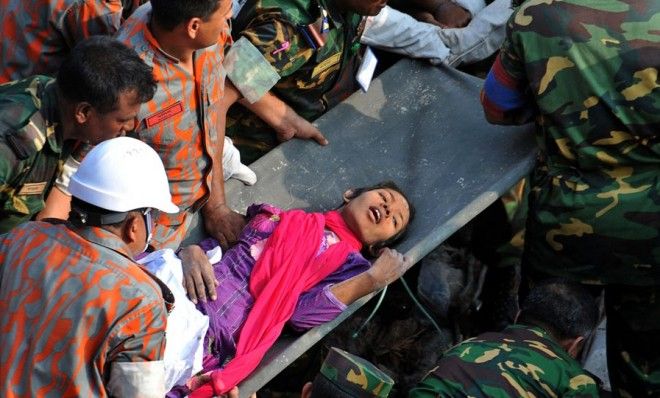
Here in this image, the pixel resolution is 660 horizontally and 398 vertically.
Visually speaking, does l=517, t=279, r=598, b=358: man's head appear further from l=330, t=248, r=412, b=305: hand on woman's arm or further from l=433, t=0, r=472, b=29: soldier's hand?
l=433, t=0, r=472, b=29: soldier's hand

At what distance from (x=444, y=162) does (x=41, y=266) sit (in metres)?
2.29

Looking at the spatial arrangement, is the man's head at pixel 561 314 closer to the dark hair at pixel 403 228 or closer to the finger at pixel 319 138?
the dark hair at pixel 403 228

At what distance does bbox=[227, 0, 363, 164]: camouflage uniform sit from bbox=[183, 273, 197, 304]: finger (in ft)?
3.17

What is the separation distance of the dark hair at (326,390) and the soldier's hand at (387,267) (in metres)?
0.90

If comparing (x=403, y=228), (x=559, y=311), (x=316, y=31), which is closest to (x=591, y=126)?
(x=559, y=311)

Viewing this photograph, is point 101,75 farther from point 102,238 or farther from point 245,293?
point 245,293

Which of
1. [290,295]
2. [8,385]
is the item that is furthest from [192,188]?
[8,385]

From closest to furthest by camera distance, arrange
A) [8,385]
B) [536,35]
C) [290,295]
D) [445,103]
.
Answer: [8,385] → [536,35] → [290,295] → [445,103]

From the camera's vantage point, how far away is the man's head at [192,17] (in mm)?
3379

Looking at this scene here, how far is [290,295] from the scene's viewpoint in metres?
3.86

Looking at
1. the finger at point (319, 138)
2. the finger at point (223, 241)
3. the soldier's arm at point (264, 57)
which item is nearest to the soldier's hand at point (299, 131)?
the finger at point (319, 138)

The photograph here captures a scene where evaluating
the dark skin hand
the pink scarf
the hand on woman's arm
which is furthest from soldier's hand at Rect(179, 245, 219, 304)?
the dark skin hand

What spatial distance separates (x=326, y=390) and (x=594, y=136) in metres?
1.47

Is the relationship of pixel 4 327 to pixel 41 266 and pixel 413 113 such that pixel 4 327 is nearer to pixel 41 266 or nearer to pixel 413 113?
pixel 41 266
